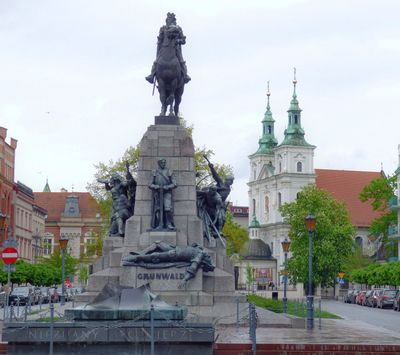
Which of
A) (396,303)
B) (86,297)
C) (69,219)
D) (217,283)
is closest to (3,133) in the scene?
(396,303)

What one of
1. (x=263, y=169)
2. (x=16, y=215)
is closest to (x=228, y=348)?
(x=16, y=215)

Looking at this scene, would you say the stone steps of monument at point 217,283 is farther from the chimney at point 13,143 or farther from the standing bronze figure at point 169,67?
the chimney at point 13,143

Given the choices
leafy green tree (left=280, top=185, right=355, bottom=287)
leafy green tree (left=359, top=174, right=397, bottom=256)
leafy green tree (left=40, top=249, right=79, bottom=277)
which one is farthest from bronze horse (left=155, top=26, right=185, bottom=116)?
leafy green tree (left=359, top=174, right=397, bottom=256)

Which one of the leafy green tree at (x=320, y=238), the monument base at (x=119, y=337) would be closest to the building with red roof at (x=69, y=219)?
the leafy green tree at (x=320, y=238)

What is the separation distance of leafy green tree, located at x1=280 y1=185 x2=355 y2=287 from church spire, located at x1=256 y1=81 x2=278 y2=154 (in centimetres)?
6475

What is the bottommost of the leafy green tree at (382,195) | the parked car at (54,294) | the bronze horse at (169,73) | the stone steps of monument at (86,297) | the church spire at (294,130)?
the stone steps of monument at (86,297)

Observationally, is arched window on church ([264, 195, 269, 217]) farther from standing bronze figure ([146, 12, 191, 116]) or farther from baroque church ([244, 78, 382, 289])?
standing bronze figure ([146, 12, 191, 116])

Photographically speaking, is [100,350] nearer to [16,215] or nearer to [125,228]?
[125,228]

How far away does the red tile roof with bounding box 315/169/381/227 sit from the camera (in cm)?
14912

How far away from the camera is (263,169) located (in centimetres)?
15688

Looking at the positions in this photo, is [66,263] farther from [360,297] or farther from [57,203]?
[57,203]

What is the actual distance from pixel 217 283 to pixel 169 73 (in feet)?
22.5

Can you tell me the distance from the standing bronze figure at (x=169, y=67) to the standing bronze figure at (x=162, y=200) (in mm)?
2848

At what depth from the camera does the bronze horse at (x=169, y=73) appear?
30.2 m
